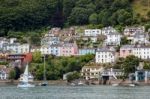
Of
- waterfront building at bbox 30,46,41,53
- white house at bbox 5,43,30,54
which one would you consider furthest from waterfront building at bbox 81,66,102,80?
white house at bbox 5,43,30,54

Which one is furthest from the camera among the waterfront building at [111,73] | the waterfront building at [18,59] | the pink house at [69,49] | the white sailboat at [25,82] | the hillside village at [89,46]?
the pink house at [69,49]

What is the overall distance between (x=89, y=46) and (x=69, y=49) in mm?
3102

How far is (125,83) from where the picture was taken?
107 m

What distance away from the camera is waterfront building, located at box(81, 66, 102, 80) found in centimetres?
11219

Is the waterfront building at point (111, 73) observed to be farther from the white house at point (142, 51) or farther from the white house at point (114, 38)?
the white house at point (114, 38)

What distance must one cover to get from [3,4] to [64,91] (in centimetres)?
5966

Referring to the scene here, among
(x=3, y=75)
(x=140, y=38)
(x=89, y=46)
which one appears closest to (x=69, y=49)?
(x=89, y=46)

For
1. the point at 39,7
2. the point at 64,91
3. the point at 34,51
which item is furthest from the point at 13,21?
the point at 64,91

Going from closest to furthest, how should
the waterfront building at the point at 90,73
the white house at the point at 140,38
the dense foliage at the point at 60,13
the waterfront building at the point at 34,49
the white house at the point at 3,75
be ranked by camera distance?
the waterfront building at the point at 90,73 < the white house at the point at 3,75 < the white house at the point at 140,38 < the waterfront building at the point at 34,49 < the dense foliage at the point at 60,13

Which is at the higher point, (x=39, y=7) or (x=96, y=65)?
(x=39, y=7)

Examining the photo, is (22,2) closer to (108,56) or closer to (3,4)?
(3,4)

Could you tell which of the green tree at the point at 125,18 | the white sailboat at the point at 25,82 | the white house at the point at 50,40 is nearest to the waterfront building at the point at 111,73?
the white sailboat at the point at 25,82

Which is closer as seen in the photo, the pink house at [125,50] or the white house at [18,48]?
the pink house at [125,50]

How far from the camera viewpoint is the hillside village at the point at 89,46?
11856cm
